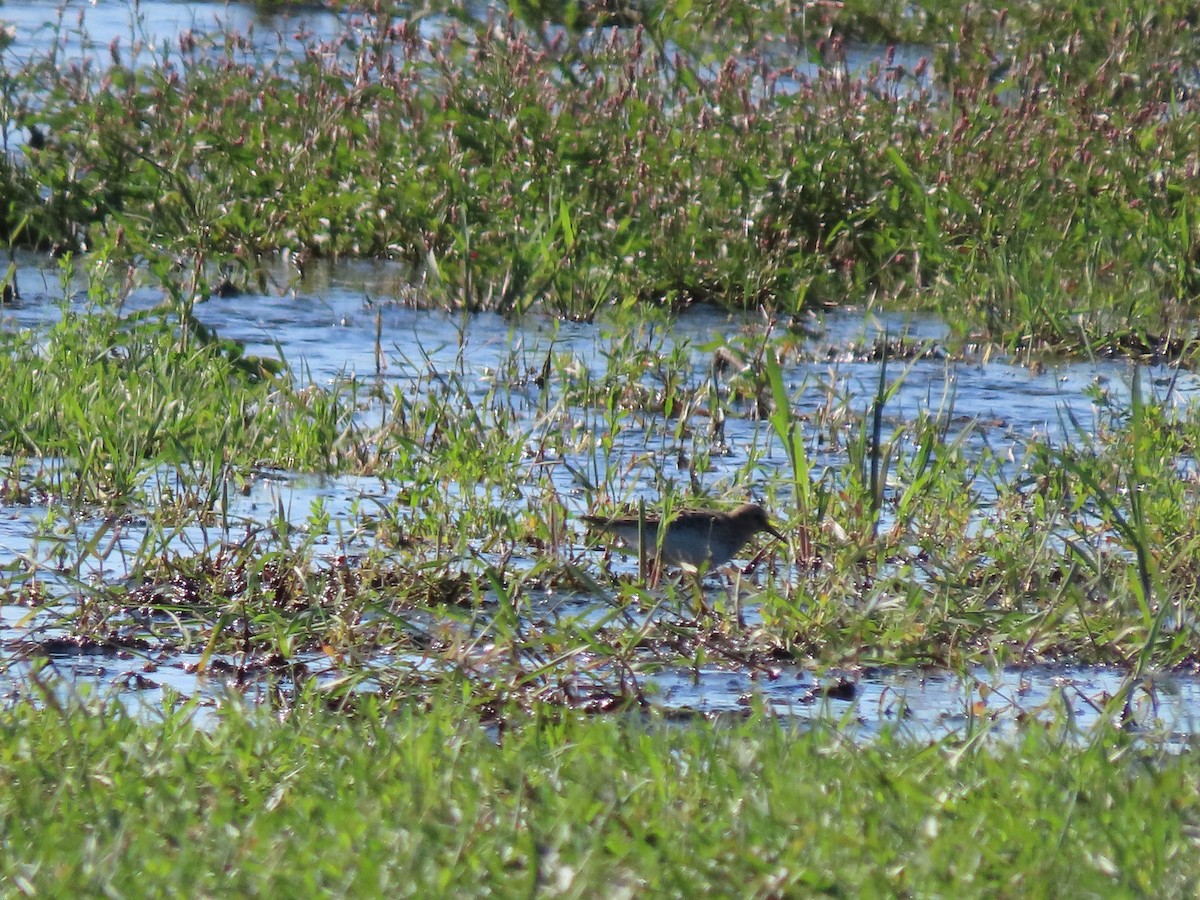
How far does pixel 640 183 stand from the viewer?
35.1 ft

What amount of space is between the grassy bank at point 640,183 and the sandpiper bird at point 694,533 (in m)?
3.22

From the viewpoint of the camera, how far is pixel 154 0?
57.3 ft

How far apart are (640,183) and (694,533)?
4775mm

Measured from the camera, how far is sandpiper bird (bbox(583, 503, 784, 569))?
243 inches

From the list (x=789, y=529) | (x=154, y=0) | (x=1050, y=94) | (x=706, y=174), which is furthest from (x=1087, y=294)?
(x=154, y=0)

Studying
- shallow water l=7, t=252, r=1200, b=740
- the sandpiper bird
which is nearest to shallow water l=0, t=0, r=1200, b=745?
shallow water l=7, t=252, r=1200, b=740

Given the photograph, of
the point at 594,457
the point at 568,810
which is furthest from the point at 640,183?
the point at 568,810

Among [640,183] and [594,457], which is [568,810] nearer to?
[594,457]

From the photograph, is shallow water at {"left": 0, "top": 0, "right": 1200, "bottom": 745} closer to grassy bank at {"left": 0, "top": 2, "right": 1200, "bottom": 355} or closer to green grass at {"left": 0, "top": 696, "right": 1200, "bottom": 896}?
grassy bank at {"left": 0, "top": 2, "right": 1200, "bottom": 355}

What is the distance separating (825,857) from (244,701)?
1.81m

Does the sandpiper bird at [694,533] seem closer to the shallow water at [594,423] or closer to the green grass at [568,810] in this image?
the shallow water at [594,423]

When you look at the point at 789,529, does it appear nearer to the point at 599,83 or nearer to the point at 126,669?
the point at 126,669

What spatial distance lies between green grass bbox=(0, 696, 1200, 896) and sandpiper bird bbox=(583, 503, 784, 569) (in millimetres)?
1564

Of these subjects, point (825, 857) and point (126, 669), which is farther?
point (126, 669)
